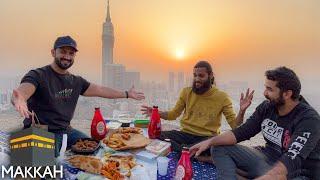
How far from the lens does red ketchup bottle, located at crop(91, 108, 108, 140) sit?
2711mm

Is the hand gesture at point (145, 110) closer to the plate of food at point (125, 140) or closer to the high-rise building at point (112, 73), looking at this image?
the plate of food at point (125, 140)

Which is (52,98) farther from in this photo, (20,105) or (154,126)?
(154,126)

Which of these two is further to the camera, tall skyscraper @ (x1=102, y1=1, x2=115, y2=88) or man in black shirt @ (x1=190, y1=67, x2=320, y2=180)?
tall skyscraper @ (x1=102, y1=1, x2=115, y2=88)

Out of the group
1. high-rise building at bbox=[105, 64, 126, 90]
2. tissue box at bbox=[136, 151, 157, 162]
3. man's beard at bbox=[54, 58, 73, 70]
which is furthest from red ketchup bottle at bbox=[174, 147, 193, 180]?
high-rise building at bbox=[105, 64, 126, 90]

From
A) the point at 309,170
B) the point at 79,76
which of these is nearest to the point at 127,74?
the point at 79,76

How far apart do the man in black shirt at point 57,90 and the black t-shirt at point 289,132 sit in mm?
1685

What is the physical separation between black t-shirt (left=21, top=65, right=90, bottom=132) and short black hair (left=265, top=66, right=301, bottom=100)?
78.7 inches

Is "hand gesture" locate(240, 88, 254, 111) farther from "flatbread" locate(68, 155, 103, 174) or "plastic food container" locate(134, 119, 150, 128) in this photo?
"flatbread" locate(68, 155, 103, 174)

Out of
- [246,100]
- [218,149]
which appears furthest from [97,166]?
[246,100]

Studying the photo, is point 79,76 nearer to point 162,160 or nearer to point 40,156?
point 162,160

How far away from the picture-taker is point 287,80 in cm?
238

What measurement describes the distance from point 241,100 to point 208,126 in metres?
0.50

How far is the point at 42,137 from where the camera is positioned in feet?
5.10

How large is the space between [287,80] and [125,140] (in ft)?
4.76
